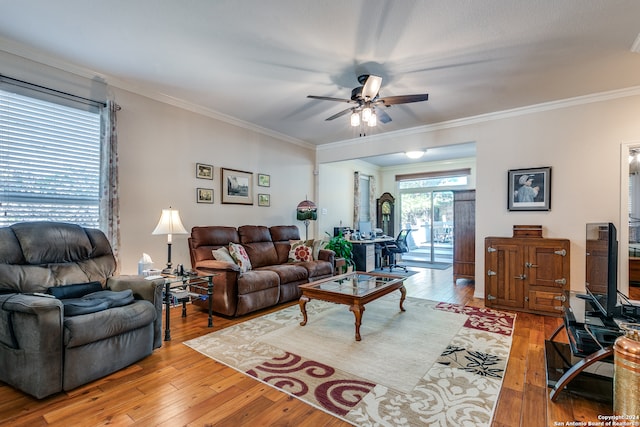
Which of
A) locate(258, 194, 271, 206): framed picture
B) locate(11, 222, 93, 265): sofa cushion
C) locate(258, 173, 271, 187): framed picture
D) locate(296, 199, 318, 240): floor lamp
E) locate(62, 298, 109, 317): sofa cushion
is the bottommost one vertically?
locate(62, 298, 109, 317): sofa cushion

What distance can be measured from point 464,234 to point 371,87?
3.81 metres

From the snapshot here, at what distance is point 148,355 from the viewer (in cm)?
252

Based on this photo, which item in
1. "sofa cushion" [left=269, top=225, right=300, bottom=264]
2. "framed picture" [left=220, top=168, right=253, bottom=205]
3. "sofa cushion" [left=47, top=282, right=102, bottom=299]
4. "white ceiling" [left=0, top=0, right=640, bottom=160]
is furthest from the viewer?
"sofa cushion" [left=269, top=225, right=300, bottom=264]

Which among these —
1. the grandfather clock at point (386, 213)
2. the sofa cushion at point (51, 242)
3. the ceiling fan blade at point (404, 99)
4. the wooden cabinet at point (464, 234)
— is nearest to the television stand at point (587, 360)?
the ceiling fan blade at point (404, 99)

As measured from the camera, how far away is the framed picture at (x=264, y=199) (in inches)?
208

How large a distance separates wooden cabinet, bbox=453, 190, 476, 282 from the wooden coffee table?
2.49 m

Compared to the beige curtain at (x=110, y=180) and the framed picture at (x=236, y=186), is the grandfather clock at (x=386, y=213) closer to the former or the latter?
the framed picture at (x=236, y=186)

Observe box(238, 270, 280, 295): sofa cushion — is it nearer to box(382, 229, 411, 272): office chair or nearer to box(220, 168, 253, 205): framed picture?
box(220, 168, 253, 205): framed picture

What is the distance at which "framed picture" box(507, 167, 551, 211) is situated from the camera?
13.2 feet

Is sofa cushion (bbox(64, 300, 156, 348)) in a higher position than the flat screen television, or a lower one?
lower

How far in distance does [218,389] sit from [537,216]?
14.3ft

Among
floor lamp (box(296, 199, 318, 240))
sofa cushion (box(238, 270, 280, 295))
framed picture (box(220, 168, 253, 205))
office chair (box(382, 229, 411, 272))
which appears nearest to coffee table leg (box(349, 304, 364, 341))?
sofa cushion (box(238, 270, 280, 295))

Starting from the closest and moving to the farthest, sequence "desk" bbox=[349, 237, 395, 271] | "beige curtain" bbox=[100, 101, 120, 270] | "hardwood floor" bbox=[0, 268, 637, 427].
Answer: "hardwood floor" bbox=[0, 268, 637, 427], "beige curtain" bbox=[100, 101, 120, 270], "desk" bbox=[349, 237, 395, 271]

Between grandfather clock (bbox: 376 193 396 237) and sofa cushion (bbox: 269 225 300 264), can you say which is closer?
sofa cushion (bbox: 269 225 300 264)
